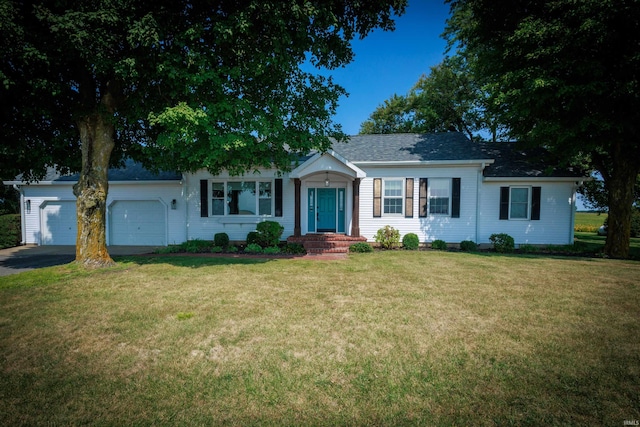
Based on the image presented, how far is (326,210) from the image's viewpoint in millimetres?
12578

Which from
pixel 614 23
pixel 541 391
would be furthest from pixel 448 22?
pixel 541 391

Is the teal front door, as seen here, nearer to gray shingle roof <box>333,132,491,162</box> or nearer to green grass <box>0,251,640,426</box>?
gray shingle roof <box>333,132,491,162</box>

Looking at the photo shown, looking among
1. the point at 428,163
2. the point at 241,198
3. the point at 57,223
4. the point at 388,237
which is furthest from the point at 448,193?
the point at 57,223

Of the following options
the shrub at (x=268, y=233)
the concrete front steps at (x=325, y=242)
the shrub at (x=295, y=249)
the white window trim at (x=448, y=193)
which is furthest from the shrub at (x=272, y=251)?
the white window trim at (x=448, y=193)

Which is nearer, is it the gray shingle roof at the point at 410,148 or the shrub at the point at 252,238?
the shrub at the point at 252,238

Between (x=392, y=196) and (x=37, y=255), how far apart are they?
1455 cm

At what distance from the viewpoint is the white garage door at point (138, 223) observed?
1313cm

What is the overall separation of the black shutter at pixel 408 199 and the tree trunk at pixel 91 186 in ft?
35.6

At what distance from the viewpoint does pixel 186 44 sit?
677 centimetres

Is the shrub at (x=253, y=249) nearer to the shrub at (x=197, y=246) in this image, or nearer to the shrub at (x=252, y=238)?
the shrub at (x=252, y=238)

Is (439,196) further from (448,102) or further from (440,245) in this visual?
(448,102)

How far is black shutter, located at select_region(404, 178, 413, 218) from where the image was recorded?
12.1 m

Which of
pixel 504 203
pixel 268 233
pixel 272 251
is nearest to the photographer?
pixel 272 251

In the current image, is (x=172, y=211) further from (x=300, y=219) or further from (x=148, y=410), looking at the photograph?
(x=148, y=410)
